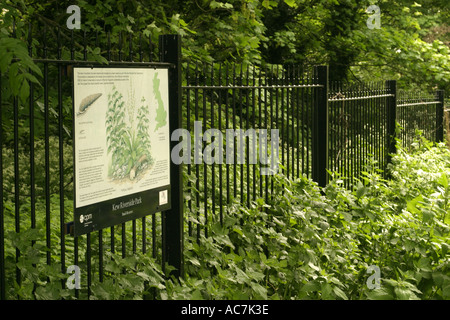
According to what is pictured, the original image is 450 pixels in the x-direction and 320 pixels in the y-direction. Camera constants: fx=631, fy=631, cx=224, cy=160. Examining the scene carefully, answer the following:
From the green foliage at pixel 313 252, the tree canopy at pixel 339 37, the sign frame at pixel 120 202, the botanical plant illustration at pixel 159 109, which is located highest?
the tree canopy at pixel 339 37

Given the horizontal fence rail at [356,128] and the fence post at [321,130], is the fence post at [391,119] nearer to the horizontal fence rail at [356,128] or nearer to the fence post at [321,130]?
the horizontal fence rail at [356,128]

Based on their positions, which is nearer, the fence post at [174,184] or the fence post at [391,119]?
the fence post at [174,184]

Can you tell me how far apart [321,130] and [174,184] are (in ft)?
10.3

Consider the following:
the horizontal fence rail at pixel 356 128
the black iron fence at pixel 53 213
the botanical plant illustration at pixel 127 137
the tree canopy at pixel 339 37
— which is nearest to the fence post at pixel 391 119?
the horizontal fence rail at pixel 356 128

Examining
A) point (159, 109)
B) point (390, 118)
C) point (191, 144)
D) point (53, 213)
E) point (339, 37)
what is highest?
point (339, 37)

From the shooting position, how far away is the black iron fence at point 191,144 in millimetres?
3906

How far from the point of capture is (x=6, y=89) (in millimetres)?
4254

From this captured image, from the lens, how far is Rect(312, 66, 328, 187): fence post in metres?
7.70

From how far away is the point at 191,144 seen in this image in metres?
8.27

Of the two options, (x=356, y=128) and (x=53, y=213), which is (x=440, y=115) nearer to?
(x=356, y=128)

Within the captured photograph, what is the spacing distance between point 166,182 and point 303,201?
6.04 feet

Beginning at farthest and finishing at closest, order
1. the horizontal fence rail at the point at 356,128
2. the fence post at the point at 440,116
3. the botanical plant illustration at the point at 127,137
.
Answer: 1. the fence post at the point at 440,116
2. the horizontal fence rail at the point at 356,128
3. the botanical plant illustration at the point at 127,137

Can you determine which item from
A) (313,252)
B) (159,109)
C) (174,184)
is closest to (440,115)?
(313,252)
